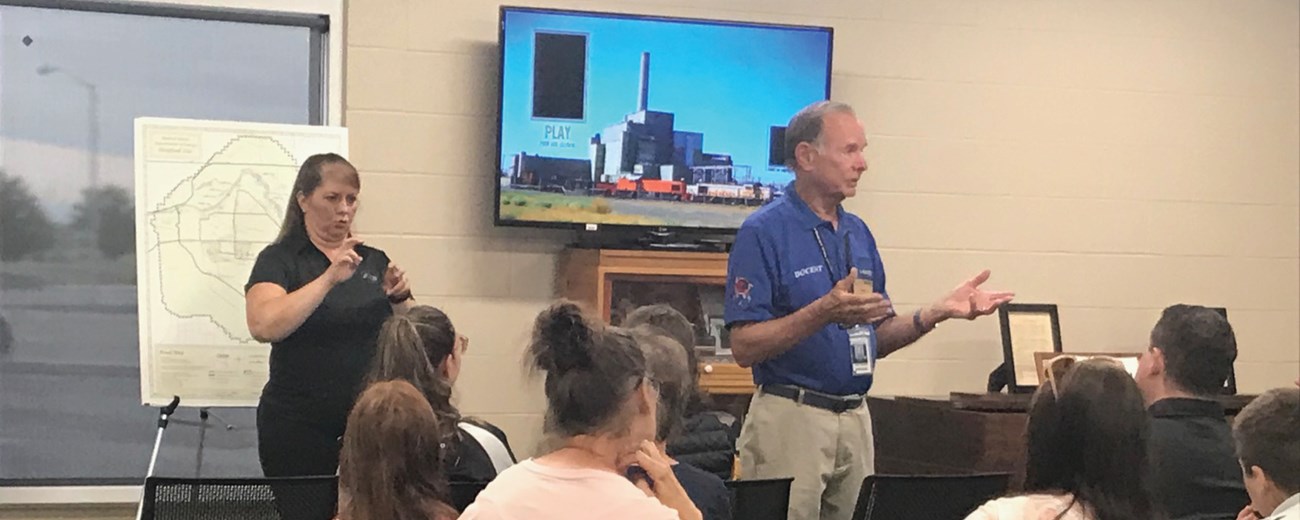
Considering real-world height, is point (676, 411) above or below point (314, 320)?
below

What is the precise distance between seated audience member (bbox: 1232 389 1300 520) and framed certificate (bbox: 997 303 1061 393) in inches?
79.5

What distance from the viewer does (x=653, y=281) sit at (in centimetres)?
421

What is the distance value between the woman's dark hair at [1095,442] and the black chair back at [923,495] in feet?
1.57

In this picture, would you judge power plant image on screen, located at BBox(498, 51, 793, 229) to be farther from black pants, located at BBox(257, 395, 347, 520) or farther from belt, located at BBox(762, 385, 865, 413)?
belt, located at BBox(762, 385, 865, 413)

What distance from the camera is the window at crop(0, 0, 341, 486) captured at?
422 cm

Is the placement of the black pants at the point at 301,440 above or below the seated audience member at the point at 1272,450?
below

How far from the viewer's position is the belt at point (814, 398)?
2965 millimetres

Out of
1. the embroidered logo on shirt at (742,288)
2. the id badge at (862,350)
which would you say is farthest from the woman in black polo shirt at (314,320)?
the id badge at (862,350)

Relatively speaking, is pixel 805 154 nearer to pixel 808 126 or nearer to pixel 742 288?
pixel 808 126

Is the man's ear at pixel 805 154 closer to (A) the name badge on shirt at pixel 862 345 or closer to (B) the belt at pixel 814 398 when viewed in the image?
(A) the name badge on shirt at pixel 862 345

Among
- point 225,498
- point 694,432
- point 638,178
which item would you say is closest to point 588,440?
point 225,498

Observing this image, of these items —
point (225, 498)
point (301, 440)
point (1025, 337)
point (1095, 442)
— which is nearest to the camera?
point (1095, 442)

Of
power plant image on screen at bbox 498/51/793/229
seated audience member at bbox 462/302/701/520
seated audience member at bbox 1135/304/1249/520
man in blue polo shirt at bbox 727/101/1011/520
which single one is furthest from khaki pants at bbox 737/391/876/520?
power plant image on screen at bbox 498/51/793/229

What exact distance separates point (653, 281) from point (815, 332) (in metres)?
1.37
